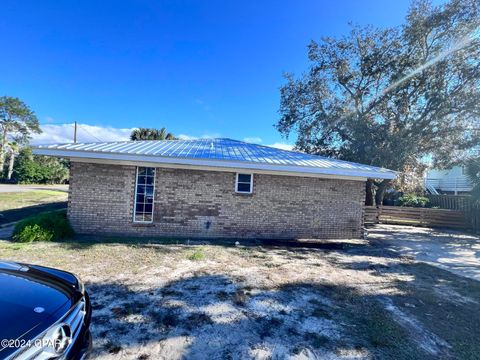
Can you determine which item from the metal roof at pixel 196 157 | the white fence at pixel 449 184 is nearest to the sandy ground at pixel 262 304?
the metal roof at pixel 196 157

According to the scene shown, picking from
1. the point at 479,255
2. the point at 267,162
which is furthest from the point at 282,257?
the point at 479,255

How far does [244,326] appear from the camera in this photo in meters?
3.53

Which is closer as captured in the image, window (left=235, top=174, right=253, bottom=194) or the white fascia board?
the white fascia board

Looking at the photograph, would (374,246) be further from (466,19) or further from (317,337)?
(466,19)

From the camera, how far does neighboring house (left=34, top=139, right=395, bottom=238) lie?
8289 millimetres

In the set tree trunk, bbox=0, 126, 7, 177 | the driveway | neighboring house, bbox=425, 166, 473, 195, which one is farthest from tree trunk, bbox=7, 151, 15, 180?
neighboring house, bbox=425, 166, 473, 195

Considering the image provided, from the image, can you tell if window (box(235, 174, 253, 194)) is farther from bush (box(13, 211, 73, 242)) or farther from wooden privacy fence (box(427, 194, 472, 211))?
wooden privacy fence (box(427, 194, 472, 211))

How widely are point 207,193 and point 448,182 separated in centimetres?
2804

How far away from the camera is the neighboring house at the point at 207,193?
27.2 feet

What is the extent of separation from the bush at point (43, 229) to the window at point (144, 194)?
6.58ft

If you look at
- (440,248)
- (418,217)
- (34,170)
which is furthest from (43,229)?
(34,170)

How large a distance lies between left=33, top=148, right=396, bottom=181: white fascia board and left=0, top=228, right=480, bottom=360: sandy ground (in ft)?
8.27

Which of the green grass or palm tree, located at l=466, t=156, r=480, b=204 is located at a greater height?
palm tree, located at l=466, t=156, r=480, b=204

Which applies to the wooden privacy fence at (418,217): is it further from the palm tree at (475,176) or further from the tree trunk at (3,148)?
the tree trunk at (3,148)
